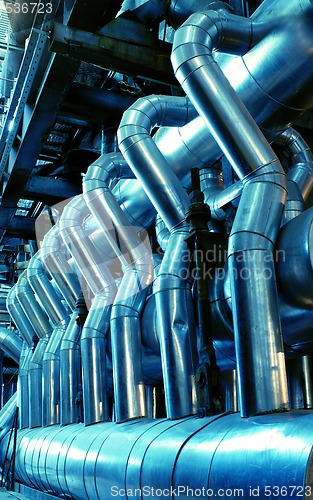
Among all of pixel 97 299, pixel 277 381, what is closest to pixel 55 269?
pixel 97 299

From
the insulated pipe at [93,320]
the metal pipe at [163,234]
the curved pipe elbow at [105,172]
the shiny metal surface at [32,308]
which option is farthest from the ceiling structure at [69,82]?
the metal pipe at [163,234]

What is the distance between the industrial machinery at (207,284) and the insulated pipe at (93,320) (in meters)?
→ 0.01

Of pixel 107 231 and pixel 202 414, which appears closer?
pixel 202 414

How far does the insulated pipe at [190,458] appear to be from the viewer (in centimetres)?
169

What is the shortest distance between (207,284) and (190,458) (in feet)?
3.09

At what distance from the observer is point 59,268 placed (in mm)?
5660

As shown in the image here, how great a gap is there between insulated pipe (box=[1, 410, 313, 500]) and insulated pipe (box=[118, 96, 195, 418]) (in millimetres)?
224

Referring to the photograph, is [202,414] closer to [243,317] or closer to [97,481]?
[243,317]

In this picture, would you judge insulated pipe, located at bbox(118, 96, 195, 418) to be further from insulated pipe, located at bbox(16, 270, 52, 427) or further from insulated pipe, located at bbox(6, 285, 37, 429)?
insulated pipe, located at bbox(6, 285, 37, 429)

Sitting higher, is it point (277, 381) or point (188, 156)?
point (188, 156)

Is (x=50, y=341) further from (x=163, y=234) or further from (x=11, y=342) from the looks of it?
(x=11, y=342)

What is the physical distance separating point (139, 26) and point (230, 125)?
5.60 feet

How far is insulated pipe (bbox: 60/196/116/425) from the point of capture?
13.5ft

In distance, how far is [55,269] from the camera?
570 cm
